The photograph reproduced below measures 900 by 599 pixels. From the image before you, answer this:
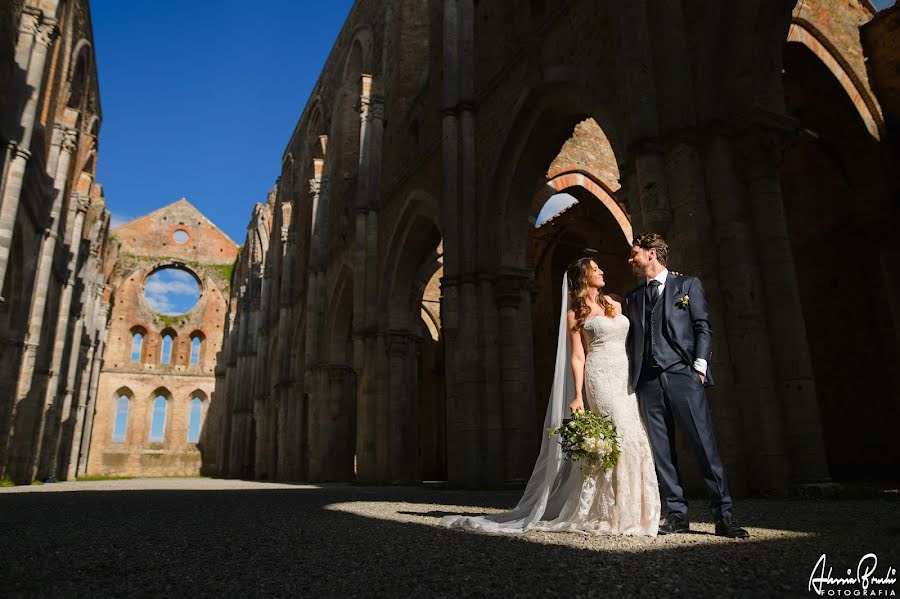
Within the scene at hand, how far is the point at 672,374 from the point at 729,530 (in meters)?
0.85

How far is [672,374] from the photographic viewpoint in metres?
3.42

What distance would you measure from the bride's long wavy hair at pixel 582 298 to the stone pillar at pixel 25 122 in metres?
11.8

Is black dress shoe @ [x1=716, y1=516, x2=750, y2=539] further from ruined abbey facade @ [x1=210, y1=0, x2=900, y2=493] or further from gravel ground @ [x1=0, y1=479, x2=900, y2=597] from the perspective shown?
ruined abbey facade @ [x1=210, y1=0, x2=900, y2=493]

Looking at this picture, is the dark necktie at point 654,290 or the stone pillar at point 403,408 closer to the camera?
the dark necktie at point 654,290

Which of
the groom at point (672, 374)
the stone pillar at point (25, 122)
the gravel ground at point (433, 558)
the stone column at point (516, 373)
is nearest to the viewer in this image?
the gravel ground at point (433, 558)

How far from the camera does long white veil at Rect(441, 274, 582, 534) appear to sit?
3910mm

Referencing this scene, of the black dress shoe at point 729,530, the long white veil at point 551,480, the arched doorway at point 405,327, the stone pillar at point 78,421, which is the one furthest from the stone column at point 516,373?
the stone pillar at point 78,421

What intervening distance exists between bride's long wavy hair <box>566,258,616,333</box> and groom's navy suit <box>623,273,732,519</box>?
0.24 metres

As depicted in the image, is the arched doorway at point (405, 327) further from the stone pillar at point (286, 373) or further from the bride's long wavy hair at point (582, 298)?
the bride's long wavy hair at point (582, 298)

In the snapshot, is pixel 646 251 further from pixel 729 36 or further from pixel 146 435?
pixel 146 435

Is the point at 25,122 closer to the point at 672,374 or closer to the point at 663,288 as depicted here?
the point at 663,288

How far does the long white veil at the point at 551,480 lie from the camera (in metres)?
3.91
